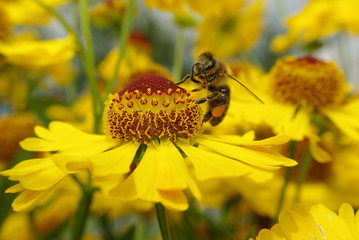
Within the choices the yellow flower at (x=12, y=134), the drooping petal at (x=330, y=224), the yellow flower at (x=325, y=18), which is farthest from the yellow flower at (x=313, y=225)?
the yellow flower at (x=325, y=18)

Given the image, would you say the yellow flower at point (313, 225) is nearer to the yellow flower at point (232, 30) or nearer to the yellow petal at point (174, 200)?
the yellow petal at point (174, 200)

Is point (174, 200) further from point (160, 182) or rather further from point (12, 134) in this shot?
point (12, 134)

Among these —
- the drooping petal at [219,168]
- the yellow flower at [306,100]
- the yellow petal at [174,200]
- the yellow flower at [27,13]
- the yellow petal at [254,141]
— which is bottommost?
the yellow petal at [174,200]

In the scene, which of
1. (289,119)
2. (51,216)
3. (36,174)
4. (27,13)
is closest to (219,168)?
(36,174)

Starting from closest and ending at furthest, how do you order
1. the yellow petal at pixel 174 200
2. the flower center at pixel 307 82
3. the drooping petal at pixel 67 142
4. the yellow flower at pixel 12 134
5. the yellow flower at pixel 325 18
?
the yellow petal at pixel 174 200 → the drooping petal at pixel 67 142 → the flower center at pixel 307 82 → the yellow flower at pixel 12 134 → the yellow flower at pixel 325 18

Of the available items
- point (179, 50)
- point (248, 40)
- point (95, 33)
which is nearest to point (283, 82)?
point (179, 50)

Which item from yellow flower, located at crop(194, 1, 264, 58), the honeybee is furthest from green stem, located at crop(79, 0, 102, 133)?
yellow flower, located at crop(194, 1, 264, 58)

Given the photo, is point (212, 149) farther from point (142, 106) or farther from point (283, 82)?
point (283, 82)
